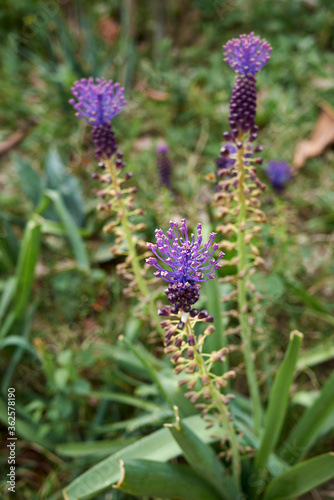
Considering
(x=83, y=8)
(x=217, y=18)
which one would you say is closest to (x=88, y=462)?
(x=217, y=18)

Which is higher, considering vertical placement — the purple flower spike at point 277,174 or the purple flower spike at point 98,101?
the purple flower spike at point 277,174

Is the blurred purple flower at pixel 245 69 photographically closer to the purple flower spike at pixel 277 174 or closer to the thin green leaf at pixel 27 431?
the purple flower spike at pixel 277 174

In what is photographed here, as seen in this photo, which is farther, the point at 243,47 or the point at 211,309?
the point at 211,309

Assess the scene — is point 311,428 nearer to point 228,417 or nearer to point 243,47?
point 228,417

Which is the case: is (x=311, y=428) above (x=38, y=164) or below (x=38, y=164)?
below

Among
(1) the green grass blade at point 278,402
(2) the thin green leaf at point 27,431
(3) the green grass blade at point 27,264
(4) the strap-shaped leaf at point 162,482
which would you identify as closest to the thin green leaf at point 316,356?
(1) the green grass blade at point 278,402
